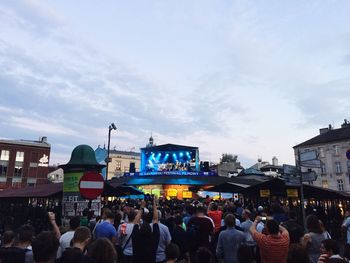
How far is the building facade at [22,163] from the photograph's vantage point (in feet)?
213

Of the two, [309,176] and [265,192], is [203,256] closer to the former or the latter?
[309,176]

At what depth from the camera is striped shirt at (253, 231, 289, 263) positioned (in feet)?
17.5

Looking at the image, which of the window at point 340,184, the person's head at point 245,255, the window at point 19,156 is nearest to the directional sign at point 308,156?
the person's head at point 245,255

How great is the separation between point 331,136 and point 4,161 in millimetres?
64064

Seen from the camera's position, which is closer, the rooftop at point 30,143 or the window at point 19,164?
the rooftop at point 30,143

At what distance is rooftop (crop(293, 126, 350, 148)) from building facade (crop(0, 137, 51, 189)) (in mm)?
54090

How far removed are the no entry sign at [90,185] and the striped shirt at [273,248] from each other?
432 cm

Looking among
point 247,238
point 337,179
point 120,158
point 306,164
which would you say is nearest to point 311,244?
point 247,238

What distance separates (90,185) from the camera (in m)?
7.96

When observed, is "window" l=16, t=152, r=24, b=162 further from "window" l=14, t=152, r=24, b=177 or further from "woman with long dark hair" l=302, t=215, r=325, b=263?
"woman with long dark hair" l=302, t=215, r=325, b=263

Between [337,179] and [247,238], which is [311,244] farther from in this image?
[337,179]

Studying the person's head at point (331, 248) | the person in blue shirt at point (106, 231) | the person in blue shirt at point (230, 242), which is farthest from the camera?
the person in blue shirt at point (106, 231)

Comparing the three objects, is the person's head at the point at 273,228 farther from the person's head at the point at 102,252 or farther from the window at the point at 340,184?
the window at the point at 340,184

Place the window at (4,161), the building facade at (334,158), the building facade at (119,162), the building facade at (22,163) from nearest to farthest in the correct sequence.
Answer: the building facade at (334,158)
the window at (4,161)
the building facade at (22,163)
the building facade at (119,162)
